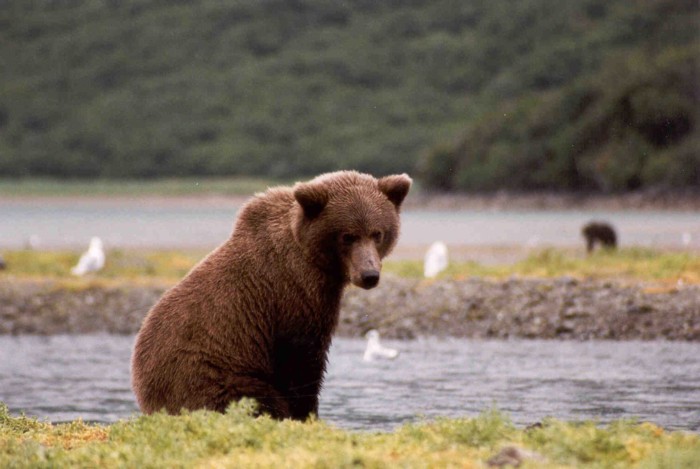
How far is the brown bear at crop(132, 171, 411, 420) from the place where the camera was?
895cm

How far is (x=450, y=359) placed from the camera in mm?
19375

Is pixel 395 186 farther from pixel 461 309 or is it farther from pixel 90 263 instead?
pixel 90 263

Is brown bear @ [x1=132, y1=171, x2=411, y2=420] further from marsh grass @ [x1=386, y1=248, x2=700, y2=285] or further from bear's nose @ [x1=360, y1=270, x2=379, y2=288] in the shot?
marsh grass @ [x1=386, y1=248, x2=700, y2=285]

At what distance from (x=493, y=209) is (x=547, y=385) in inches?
4656

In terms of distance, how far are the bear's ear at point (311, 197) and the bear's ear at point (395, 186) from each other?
0.50 m

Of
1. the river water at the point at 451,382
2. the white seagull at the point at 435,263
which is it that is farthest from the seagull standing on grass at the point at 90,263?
the white seagull at the point at 435,263

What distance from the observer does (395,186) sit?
9.26 metres

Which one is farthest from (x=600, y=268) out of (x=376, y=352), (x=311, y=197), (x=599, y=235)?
(x=311, y=197)

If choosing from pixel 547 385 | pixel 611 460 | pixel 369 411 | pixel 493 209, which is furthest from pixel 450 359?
pixel 493 209

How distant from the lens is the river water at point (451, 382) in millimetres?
13883

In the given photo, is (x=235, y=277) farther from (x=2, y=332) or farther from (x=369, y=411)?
(x=2, y=332)

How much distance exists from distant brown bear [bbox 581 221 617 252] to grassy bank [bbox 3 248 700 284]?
10.9 ft

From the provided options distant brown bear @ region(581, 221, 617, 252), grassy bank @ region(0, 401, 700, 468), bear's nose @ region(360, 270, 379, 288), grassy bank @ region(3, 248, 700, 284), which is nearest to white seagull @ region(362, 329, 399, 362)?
grassy bank @ region(3, 248, 700, 284)

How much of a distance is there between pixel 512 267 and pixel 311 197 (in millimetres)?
19538
